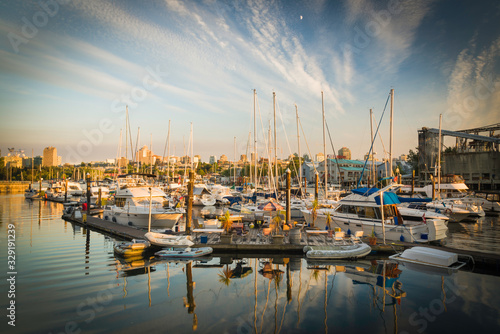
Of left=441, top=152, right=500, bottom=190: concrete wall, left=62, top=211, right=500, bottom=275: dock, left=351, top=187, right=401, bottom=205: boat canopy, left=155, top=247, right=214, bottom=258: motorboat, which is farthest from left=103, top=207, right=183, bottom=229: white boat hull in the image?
left=441, top=152, right=500, bottom=190: concrete wall

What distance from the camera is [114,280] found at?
15.5 m

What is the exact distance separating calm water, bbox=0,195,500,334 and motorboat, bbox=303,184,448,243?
14.0ft

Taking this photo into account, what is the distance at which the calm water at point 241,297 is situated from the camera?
35.1 ft

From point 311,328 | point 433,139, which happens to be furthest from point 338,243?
point 433,139

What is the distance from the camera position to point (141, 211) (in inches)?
1182

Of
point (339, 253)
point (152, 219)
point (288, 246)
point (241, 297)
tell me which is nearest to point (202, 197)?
point (152, 219)

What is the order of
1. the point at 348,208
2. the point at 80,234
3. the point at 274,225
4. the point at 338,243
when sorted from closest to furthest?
the point at 338,243, the point at 348,208, the point at 274,225, the point at 80,234

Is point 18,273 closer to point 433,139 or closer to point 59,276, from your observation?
point 59,276

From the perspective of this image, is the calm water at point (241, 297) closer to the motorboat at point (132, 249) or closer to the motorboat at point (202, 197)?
the motorboat at point (132, 249)

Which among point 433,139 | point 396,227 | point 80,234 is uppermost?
point 433,139

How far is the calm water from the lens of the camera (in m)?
10.7

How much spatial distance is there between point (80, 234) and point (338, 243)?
2556cm

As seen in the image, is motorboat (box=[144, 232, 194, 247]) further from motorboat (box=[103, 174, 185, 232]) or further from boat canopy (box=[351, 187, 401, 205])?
boat canopy (box=[351, 187, 401, 205])

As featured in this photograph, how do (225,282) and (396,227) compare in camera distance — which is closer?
(225,282)
